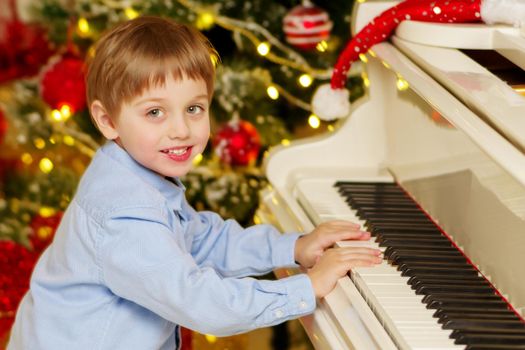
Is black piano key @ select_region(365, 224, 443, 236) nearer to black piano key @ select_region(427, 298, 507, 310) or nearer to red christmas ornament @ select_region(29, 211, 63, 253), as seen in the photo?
black piano key @ select_region(427, 298, 507, 310)

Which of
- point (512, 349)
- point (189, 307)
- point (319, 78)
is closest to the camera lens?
point (512, 349)

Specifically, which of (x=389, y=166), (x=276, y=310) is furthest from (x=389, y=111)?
(x=276, y=310)

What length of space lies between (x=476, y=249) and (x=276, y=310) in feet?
1.37

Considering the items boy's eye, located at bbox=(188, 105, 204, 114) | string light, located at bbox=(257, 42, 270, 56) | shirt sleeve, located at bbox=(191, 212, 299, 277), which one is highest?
string light, located at bbox=(257, 42, 270, 56)

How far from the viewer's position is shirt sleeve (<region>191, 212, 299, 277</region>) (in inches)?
83.9

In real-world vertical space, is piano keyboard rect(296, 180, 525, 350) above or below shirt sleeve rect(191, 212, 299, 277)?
below

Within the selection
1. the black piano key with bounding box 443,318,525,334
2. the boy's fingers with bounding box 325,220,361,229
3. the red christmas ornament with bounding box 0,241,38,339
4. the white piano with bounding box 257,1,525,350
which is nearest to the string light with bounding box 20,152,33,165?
the red christmas ornament with bounding box 0,241,38,339

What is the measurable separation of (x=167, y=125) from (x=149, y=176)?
0.17 metres

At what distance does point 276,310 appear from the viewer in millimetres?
1811

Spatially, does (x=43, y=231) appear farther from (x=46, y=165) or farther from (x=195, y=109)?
(x=195, y=109)

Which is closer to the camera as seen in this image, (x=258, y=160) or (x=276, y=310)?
(x=276, y=310)

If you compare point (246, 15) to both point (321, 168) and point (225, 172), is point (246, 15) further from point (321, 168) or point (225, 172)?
point (321, 168)

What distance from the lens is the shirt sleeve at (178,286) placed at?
174cm

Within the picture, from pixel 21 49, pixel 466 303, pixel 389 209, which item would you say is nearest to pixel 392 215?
pixel 389 209
